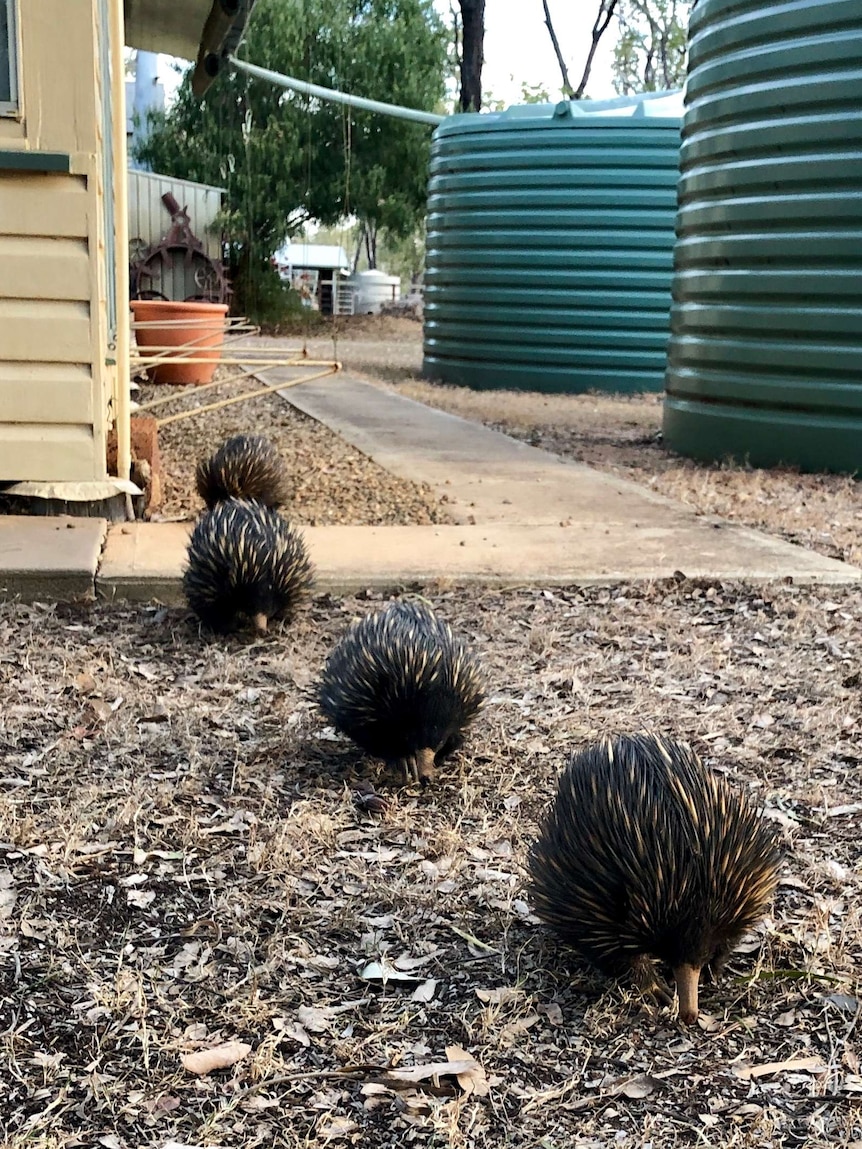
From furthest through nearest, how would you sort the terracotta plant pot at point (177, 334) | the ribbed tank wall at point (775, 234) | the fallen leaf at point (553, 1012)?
the terracotta plant pot at point (177, 334) < the ribbed tank wall at point (775, 234) < the fallen leaf at point (553, 1012)

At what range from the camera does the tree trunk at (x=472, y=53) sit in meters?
25.5

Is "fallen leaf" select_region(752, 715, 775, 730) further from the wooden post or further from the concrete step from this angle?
the wooden post

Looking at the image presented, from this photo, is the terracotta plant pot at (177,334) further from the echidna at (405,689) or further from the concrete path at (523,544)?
the echidna at (405,689)

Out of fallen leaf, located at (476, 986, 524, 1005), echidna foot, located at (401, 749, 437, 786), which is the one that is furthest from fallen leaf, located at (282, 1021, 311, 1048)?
echidna foot, located at (401, 749, 437, 786)

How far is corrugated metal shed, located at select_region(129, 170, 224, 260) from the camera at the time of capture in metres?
22.5

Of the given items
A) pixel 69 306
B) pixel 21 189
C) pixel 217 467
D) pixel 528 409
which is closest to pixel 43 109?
pixel 21 189

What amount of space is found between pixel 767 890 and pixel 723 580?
10.7 ft

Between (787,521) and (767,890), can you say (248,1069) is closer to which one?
(767,890)

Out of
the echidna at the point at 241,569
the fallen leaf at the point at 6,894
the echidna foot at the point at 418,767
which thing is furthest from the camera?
the echidna at the point at 241,569

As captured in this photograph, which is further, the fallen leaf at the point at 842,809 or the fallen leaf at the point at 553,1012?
the fallen leaf at the point at 842,809

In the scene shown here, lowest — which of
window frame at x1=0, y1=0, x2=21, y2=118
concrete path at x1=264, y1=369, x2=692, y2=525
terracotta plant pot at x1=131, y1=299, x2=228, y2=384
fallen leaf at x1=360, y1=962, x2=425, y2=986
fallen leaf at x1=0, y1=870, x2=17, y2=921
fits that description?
fallen leaf at x1=360, y1=962, x2=425, y2=986

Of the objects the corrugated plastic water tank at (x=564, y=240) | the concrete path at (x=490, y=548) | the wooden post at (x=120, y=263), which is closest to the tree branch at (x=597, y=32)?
the corrugated plastic water tank at (x=564, y=240)

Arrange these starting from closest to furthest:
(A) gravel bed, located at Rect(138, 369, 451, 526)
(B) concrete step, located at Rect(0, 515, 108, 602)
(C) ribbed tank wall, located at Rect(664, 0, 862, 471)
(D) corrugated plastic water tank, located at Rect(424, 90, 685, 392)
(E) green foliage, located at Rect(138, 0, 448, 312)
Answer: (B) concrete step, located at Rect(0, 515, 108, 602) < (A) gravel bed, located at Rect(138, 369, 451, 526) < (C) ribbed tank wall, located at Rect(664, 0, 862, 471) < (D) corrugated plastic water tank, located at Rect(424, 90, 685, 392) < (E) green foliage, located at Rect(138, 0, 448, 312)

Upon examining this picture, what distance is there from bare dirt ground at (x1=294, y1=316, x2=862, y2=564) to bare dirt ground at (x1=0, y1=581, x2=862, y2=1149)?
2.34 m
